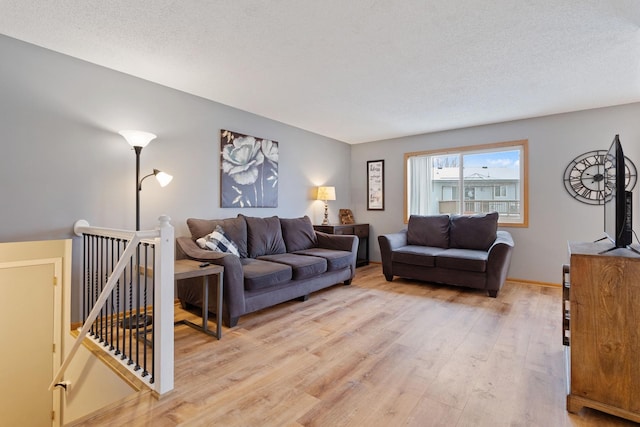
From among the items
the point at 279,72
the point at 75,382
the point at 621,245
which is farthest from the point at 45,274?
the point at 621,245

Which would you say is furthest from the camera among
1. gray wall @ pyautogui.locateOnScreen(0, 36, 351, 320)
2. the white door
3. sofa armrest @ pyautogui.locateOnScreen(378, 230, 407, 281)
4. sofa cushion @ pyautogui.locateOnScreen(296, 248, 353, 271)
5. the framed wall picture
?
the framed wall picture

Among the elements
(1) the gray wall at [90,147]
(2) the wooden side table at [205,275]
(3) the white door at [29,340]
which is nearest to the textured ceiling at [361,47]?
(1) the gray wall at [90,147]

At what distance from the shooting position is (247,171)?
403 cm

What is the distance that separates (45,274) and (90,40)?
193cm

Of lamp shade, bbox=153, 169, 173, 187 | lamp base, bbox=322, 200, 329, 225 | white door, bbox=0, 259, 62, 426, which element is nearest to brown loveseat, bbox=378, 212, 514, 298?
lamp base, bbox=322, 200, 329, 225

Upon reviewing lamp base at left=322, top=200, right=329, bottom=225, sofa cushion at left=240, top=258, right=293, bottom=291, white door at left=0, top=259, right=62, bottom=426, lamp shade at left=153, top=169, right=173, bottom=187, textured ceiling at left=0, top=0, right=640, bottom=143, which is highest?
textured ceiling at left=0, top=0, right=640, bottom=143

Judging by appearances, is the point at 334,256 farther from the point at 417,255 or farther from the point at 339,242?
the point at 417,255

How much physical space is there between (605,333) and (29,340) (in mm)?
3970

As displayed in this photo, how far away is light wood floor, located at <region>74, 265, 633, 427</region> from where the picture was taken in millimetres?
1557

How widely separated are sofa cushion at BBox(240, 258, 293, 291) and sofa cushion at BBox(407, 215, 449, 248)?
7.64 feet

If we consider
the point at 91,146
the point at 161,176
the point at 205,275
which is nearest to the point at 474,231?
the point at 205,275

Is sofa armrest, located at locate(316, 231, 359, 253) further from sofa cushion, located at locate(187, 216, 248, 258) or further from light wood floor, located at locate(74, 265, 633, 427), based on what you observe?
sofa cushion, located at locate(187, 216, 248, 258)

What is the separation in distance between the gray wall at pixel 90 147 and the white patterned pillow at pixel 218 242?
0.49 metres

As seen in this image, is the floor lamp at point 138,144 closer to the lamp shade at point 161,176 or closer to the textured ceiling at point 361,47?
the lamp shade at point 161,176
